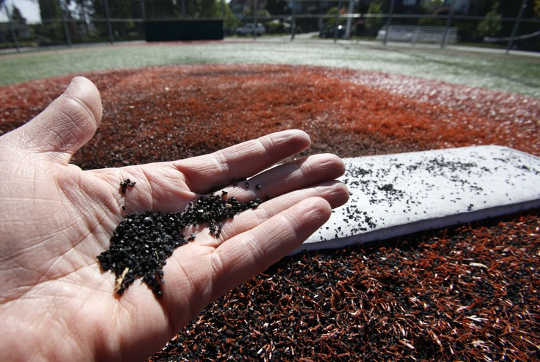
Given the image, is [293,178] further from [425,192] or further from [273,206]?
[425,192]

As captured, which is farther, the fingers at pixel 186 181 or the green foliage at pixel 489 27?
the green foliage at pixel 489 27

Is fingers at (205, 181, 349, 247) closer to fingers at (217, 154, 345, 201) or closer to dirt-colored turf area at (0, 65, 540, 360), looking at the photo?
fingers at (217, 154, 345, 201)

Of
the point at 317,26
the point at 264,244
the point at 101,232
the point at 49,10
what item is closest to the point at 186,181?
the point at 101,232

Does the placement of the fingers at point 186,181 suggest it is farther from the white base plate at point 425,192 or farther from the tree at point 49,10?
the tree at point 49,10

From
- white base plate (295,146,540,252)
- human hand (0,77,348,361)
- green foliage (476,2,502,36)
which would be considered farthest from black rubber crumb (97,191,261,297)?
green foliage (476,2,502,36)

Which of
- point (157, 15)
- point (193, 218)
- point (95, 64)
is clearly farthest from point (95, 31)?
point (193, 218)

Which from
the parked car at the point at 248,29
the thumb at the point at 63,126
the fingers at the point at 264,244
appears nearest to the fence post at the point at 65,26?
the parked car at the point at 248,29

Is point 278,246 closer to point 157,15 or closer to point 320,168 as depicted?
point 320,168
